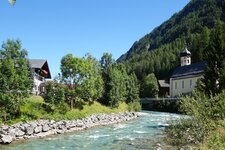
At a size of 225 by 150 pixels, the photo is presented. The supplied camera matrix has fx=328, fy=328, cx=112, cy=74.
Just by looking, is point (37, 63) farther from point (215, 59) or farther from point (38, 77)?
point (215, 59)

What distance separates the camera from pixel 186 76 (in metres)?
84.4

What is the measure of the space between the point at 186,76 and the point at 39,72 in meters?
43.6

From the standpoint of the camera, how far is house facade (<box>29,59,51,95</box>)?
50812 millimetres

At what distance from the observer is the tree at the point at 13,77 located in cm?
3061

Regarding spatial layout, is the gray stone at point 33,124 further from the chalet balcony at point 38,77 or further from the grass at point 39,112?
the chalet balcony at point 38,77

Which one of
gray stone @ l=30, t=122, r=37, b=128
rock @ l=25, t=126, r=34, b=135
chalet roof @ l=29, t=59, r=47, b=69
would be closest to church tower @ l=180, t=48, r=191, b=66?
chalet roof @ l=29, t=59, r=47, b=69

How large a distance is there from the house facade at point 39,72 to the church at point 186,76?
38.3 meters

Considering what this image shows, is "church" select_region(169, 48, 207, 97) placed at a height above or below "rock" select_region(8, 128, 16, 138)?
above

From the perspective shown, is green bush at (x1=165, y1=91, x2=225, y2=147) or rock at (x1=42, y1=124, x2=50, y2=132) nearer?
green bush at (x1=165, y1=91, x2=225, y2=147)

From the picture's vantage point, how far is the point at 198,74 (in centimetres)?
7931

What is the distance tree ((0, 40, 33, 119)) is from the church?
2140 inches

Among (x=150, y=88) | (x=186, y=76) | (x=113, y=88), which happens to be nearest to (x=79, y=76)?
(x=113, y=88)

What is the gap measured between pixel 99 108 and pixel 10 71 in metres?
19.0

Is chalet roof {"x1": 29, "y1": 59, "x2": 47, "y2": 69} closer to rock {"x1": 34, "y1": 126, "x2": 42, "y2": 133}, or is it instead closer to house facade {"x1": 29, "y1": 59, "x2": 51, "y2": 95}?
house facade {"x1": 29, "y1": 59, "x2": 51, "y2": 95}
